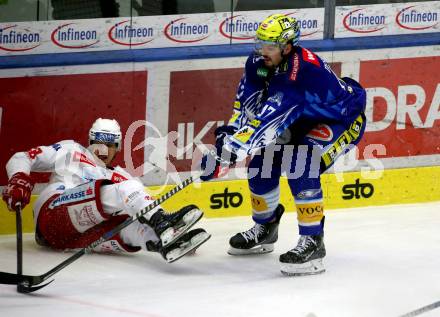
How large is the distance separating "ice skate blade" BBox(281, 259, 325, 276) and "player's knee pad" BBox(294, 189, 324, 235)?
0.15m

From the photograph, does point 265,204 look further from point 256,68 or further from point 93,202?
point 93,202

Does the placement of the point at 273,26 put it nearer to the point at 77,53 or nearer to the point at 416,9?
the point at 77,53

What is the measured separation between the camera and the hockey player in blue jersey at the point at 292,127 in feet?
17.4

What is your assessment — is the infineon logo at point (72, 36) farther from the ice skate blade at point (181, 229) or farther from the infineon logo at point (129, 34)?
the ice skate blade at point (181, 229)

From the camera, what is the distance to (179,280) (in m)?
5.29

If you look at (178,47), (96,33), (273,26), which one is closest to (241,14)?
(178,47)

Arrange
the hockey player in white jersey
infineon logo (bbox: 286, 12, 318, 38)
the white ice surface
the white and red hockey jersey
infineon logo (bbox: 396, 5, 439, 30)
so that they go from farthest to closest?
infineon logo (bbox: 396, 5, 439, 30) → infineon logo (bbox: 286, 12, 318, 38) → the white and red hockey jersey → the hockey player in white jersey → the white ice surface

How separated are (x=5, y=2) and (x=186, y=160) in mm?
1392

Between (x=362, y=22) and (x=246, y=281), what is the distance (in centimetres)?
226

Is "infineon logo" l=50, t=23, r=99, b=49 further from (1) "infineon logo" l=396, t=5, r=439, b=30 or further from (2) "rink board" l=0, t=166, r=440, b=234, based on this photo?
(1) "infineon logo" l=396, t=5, r=439, b=30

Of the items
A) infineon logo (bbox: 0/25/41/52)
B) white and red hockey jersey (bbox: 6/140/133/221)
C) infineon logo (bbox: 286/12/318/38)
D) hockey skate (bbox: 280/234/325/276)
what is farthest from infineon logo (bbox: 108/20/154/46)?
hockey skate (bbox: 280/234/325/276)

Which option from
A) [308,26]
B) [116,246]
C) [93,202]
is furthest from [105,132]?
[308,26]

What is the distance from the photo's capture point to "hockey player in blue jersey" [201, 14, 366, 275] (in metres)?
5.30

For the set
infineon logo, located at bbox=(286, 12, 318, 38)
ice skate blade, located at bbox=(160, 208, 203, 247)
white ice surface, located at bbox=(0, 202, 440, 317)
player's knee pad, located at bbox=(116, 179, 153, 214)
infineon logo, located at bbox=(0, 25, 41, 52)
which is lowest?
white ice surface, located at bbox=(0, 202, 440, 317)
